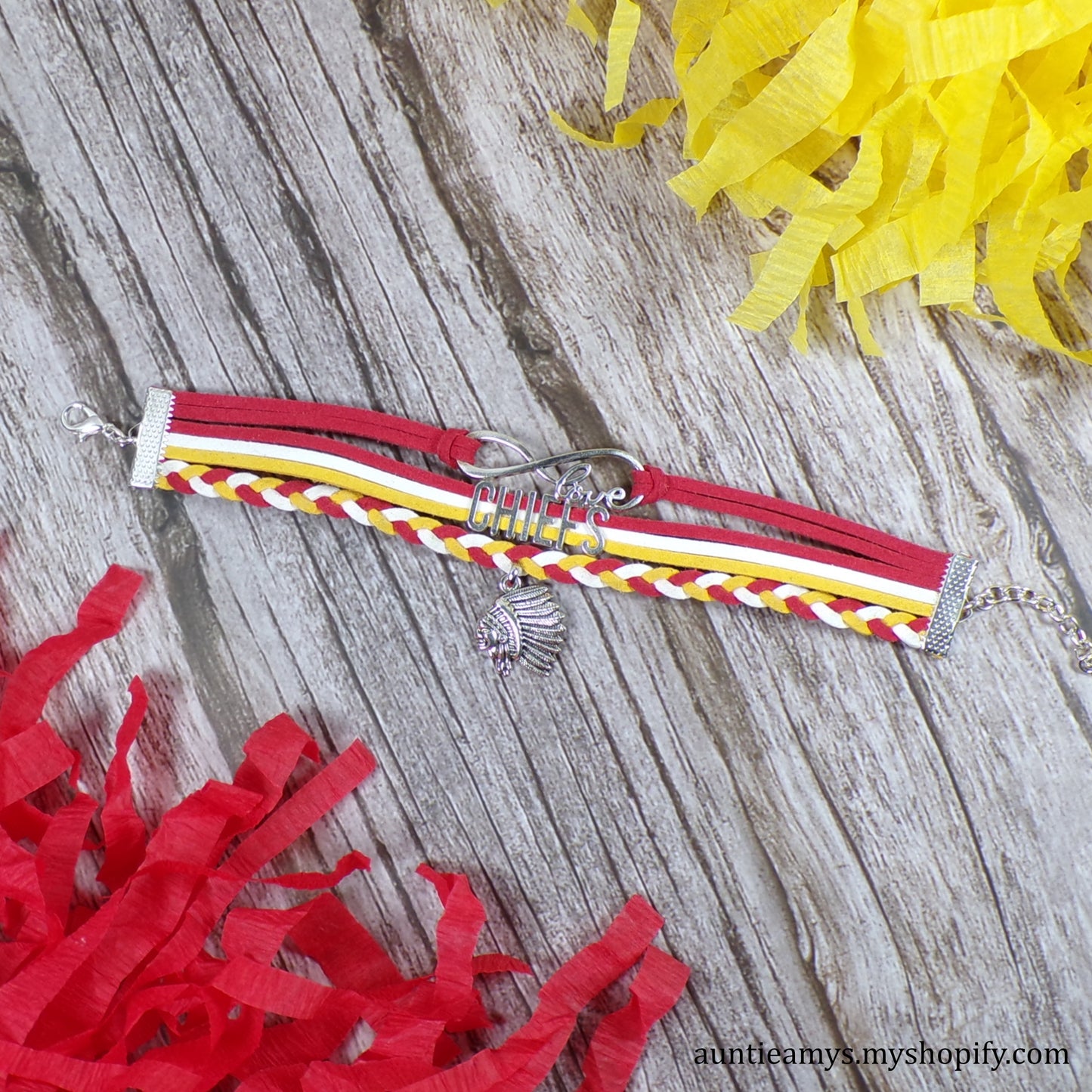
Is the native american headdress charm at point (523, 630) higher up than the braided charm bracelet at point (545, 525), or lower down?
lower down

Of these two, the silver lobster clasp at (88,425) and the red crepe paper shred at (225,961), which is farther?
the silver lobster clasp at (88,425)

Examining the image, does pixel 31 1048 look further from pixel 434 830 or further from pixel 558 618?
pixel 558 618

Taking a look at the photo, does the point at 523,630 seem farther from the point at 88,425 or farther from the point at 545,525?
the point at 88,425

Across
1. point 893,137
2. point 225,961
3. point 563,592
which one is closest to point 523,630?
point 563,592

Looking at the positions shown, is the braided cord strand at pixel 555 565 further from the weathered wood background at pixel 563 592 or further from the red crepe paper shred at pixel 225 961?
the red crepe paper shred at pixel 225 961

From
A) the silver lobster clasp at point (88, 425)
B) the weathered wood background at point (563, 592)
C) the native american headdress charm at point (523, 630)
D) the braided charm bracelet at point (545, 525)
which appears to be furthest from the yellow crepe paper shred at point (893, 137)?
the silver lobster clasp at point (88, 425)

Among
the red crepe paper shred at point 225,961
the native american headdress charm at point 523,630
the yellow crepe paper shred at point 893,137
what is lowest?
the red crepe paper shred at point 225,961

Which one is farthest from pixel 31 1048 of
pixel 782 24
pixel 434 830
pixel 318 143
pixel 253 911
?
pixel 782 24
